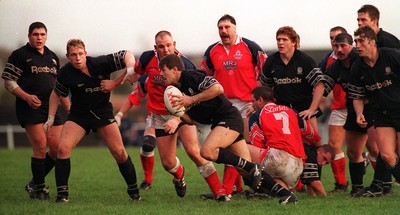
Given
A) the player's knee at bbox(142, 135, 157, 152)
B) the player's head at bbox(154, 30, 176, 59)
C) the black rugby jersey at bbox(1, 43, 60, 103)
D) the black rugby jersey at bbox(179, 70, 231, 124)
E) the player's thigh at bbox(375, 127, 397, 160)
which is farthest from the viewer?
the player's knee at bbox(142, 135, 157, 152)

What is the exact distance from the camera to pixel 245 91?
1323 centimetres

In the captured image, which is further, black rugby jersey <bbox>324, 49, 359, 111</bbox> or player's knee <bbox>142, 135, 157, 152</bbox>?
player's knee <bbox>142, 135, 157, 152</bbox>

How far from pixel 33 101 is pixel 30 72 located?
0.58 metres

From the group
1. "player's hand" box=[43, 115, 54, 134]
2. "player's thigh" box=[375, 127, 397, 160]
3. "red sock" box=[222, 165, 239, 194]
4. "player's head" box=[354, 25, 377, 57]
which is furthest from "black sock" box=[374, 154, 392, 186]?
"player's hand" box=[43, 115, 54, 134]

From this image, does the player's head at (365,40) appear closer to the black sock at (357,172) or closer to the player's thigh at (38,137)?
the black sock at (357,172)

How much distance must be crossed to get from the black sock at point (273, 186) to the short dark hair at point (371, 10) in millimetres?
3008

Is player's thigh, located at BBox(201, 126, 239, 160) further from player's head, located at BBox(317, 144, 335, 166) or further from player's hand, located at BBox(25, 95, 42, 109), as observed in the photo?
player's hand, located at BBox(25, 95, 42, 109)

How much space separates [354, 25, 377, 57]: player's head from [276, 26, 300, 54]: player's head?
4.38 ft

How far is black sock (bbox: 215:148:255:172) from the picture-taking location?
10.7 metres

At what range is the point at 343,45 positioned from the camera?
12.0 meters

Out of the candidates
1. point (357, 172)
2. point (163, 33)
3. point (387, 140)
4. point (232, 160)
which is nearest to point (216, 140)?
point (232, 160)

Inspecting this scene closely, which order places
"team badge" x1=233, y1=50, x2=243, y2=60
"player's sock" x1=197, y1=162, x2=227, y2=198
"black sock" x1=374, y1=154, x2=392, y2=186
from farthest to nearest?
"team badge" x1=233, y1=50, x2=243, y2=60, "black sock" x1=374, y1=154, x2=392, y2=186, "player's sock" x1=197, y1=162, x2=227, y2=198

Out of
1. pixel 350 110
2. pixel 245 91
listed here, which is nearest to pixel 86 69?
pixel 245 91

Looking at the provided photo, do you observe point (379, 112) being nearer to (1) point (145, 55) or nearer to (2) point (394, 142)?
(2) point (394, 142)
